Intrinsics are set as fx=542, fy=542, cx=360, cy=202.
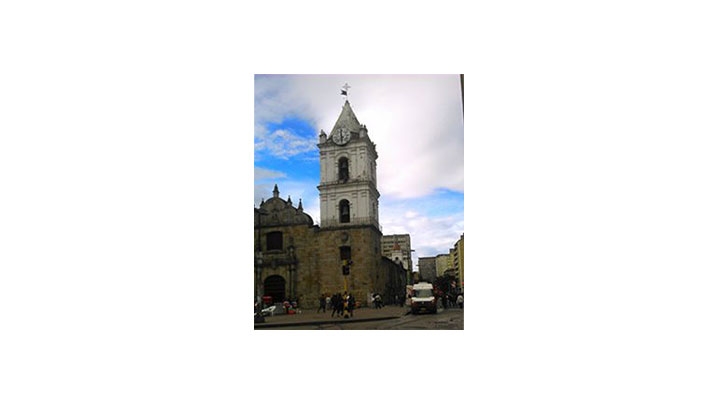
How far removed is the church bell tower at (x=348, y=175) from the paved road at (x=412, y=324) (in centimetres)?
162

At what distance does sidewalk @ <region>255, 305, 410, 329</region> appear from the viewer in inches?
346

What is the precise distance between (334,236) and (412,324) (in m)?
2.22

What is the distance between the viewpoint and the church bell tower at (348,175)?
29.8ft

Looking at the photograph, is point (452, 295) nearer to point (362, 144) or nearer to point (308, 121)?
point (362, 144)

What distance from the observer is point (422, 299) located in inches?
372

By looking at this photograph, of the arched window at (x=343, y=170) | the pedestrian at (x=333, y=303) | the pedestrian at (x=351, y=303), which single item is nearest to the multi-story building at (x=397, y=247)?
the pedestrian at (x=351, y=303)

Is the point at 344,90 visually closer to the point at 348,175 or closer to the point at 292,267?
the point at 348,175

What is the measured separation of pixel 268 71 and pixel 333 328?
13.4 feet

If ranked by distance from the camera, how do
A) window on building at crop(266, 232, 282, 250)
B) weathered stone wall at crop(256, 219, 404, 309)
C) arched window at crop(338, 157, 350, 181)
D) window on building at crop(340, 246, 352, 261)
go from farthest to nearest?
1. window on building at crop(266, 232, 282, 250)
2. window on building at crop(340, 246, 352, 261)
3. weathered stone wall at crop(256, 219, 404, 309)
4. arched window at crop(338, 157, 350, 181)

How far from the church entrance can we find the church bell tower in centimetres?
131

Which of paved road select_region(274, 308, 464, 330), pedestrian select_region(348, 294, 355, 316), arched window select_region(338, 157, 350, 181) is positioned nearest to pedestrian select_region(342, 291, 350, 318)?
pedestrian select_region(348, 294, 355, 316)

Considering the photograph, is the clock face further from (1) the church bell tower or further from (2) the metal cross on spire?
(2) the metal cross on spire

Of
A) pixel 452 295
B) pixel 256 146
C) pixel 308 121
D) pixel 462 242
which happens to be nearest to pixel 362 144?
pixel 308 121

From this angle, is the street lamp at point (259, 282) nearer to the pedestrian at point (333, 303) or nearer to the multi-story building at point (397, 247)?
the pedestrian at point (333, 303)
